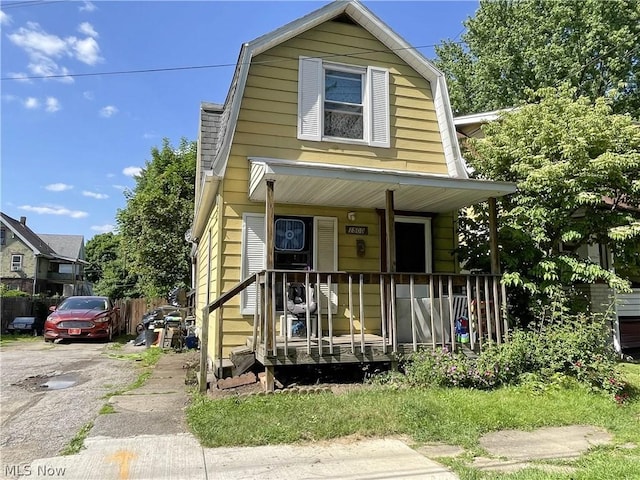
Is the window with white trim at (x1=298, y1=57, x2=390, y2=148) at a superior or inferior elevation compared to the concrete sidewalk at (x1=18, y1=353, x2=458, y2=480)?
superior

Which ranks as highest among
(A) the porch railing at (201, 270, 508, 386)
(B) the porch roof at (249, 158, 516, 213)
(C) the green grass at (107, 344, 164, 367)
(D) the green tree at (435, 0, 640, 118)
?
(D) the green tree at (435, 0, 640, 118)

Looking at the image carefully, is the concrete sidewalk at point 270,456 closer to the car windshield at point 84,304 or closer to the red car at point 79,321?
the red car at point 79,321

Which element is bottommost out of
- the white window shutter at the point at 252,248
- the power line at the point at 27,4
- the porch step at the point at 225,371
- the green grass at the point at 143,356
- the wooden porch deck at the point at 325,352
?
the green grass at the point at 143,356

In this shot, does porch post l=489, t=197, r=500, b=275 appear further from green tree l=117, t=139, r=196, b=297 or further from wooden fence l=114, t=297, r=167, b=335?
green tree l=117, t=139, r=196, b=297

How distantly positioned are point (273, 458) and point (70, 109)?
385 inches

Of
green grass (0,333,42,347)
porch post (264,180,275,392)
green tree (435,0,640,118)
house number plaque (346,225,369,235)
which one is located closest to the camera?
porch post (264,180,275,392)

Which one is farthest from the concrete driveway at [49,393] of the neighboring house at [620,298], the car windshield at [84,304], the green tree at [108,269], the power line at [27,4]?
the green tree at [108,269]

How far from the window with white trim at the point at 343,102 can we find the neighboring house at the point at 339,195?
0.07 feet

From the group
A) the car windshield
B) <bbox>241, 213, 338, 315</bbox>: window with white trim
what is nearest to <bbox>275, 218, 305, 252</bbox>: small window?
<bbox>241, 213, 338, 315</bbox>: window with white trim

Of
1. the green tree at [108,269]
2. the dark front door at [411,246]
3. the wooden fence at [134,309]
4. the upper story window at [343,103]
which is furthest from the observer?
the green tree at [108,269]

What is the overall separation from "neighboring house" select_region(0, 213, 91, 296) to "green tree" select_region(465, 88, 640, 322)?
3376 cm

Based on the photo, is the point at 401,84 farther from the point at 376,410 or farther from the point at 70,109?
the point at 70,109

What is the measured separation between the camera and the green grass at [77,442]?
406 cm

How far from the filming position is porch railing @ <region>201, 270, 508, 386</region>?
20.1 feet
